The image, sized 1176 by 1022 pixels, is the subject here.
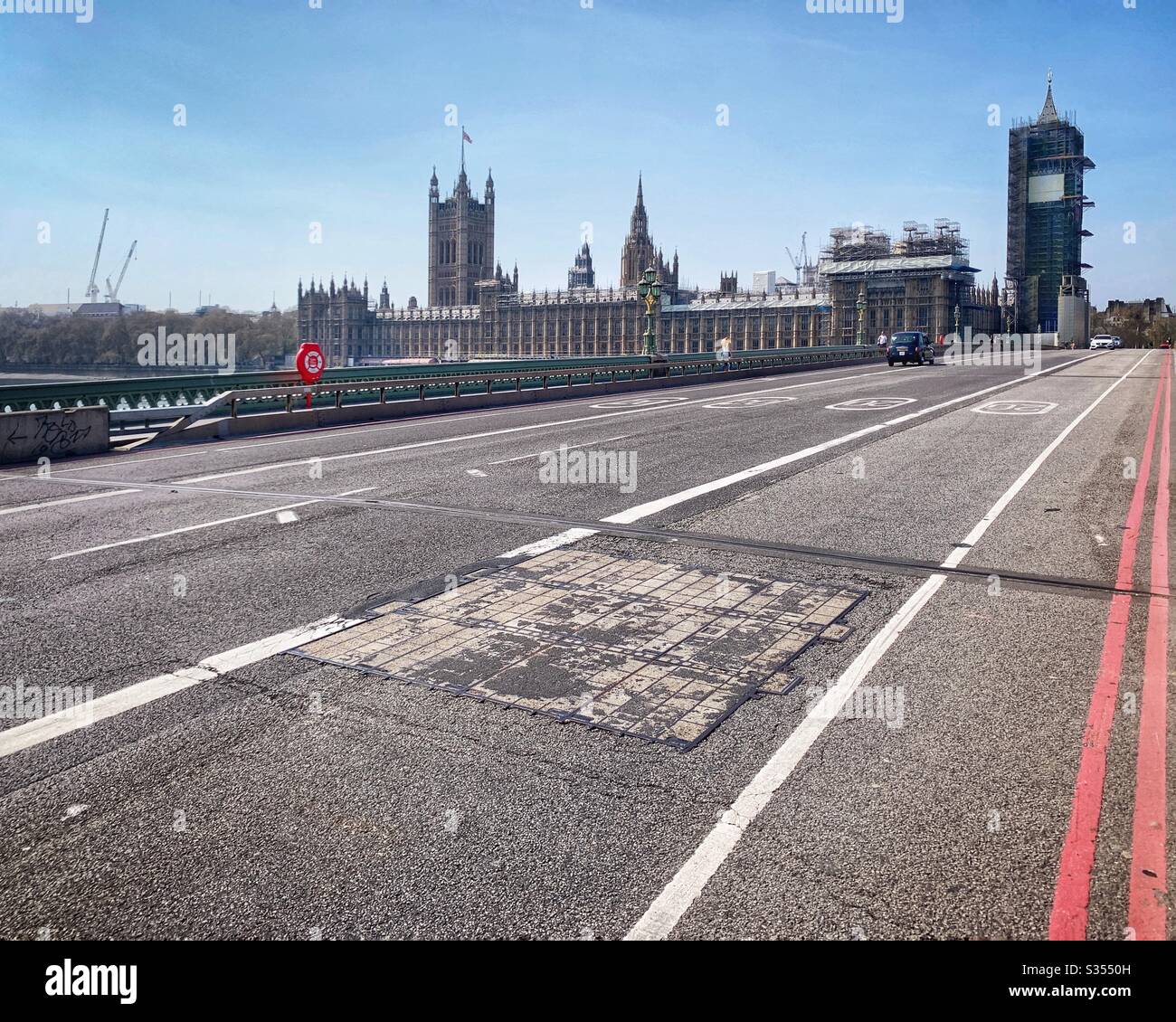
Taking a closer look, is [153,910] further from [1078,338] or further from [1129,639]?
[1078,338]

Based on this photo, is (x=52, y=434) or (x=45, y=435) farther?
(x=52, y=434)

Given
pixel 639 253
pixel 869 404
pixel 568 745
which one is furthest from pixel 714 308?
pixel 568 745

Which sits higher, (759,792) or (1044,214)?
(1044,214)

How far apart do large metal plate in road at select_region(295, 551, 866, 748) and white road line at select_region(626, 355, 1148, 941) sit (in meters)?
0.38

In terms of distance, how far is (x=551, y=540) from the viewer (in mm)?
9969

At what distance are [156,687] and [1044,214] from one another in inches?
7277

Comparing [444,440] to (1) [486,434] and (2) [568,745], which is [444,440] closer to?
(1) [486,434]

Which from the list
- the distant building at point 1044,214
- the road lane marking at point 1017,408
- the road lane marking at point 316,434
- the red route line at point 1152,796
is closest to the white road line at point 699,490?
the road lane marking at point 1017,408

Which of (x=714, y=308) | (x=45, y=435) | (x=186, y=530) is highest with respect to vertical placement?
(x=714, y=308)

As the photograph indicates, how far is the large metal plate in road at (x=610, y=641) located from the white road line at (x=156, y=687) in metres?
0.23

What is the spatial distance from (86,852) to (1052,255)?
18435 centimetres

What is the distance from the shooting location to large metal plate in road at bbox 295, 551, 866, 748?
18.6 feet

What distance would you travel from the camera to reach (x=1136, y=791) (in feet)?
15.1
